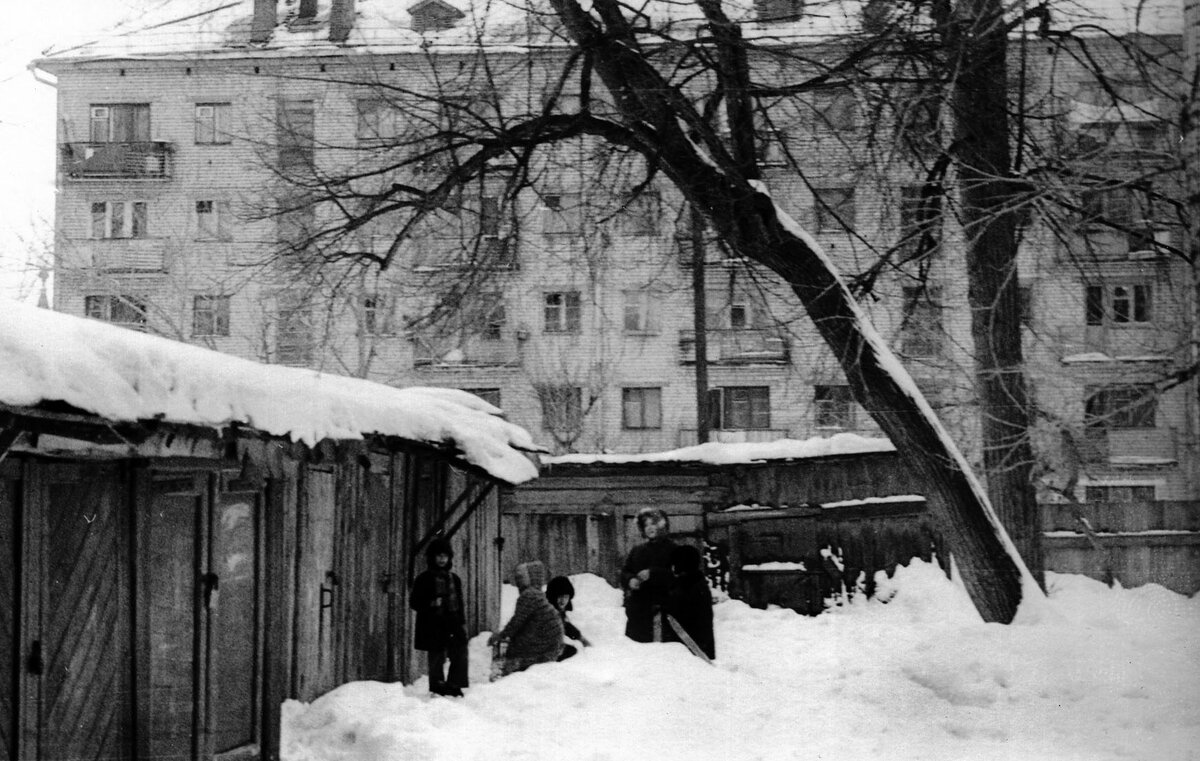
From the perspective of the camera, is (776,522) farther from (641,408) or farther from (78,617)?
(641,408)

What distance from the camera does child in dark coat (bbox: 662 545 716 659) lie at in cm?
Answer: 1342

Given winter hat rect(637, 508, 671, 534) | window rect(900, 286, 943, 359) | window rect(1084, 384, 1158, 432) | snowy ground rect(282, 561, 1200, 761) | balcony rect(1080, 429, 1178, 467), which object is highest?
window rect(900, 286, 943, 359)

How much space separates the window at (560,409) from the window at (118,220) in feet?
33.7

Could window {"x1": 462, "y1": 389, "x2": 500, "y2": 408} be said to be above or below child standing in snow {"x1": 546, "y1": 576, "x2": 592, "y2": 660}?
above

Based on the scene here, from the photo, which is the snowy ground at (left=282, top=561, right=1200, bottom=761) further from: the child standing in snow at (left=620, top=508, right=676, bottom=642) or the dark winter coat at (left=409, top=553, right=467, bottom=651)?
the child standing in snow at (left=620, top=508, right=676, bottom=642)

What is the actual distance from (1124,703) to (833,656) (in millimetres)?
5417

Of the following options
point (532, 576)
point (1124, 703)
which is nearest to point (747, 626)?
point (532, 576)

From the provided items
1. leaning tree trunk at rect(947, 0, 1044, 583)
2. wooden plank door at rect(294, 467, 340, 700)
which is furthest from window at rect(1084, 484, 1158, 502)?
wooden plank door at rect(294, 467, 340, 700)

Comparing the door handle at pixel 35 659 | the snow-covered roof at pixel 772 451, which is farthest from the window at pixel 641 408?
the door handle at pixel 35 659

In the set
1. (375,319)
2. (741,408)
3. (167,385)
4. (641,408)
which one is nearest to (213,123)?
(375,319)

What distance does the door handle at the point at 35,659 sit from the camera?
7.02m

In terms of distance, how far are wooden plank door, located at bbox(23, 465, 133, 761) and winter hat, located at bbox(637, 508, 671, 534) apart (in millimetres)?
10363

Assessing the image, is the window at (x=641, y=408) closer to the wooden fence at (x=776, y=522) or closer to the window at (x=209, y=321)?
the window at (x=209, y=321)

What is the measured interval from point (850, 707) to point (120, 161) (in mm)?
22321
